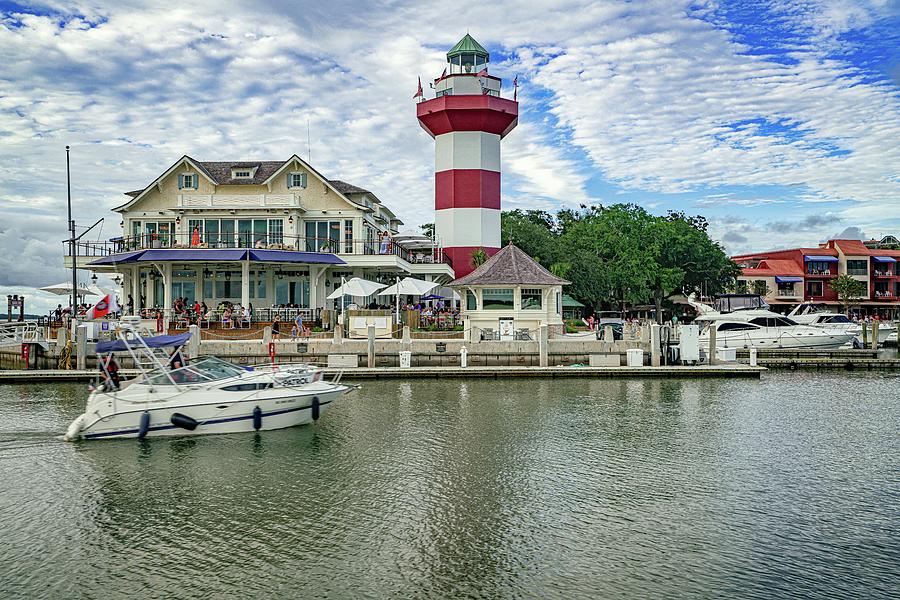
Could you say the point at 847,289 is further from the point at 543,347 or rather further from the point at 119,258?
the point at 119,258

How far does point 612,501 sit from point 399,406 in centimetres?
1254

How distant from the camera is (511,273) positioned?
38812 millimetres

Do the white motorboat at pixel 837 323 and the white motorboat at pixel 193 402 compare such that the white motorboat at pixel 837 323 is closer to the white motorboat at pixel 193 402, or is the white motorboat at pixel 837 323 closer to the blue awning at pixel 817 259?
the blue awning at pixel 817 259

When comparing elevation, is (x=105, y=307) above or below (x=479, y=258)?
below

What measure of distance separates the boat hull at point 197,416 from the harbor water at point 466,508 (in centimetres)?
40

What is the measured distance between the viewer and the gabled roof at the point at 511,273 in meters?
38.2

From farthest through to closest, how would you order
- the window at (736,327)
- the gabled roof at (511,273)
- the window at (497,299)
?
the window at (736,327), the window at (497,299), the gabled roof at (511,273)

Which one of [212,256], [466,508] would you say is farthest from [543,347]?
[466,508]

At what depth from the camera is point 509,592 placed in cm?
1070

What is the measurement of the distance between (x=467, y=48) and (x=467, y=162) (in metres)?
9.16

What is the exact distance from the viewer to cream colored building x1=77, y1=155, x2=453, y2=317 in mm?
44375

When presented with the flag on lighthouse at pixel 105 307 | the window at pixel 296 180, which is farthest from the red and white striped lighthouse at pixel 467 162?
the flag on lighthouse at pixel 105 307

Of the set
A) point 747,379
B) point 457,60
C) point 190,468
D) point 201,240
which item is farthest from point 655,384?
point 457,60

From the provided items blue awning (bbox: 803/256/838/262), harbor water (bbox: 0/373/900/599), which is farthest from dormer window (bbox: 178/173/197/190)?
blue awning (bbox: 803/256/838/262)
